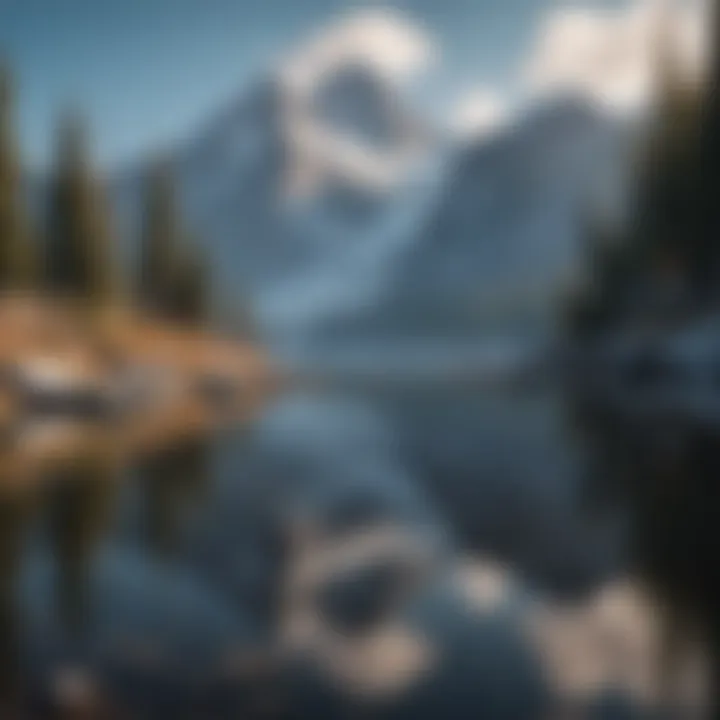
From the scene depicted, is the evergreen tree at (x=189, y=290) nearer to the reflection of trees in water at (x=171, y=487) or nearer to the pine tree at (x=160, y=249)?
the pine tree at (x=160, y=249)

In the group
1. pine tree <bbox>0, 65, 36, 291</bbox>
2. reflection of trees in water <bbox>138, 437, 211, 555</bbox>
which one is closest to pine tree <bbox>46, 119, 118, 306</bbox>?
pine tree <bbox>0, 65, 36, 291</bbox>

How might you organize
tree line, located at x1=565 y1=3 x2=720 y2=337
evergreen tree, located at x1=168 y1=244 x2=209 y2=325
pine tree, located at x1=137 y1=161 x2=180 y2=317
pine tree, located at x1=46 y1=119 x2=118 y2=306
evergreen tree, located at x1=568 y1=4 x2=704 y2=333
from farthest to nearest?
evergreen tree, located at x1=168 y1=244 x2=209 y2=325 < pine tree, located at x1=137 y1=161 x2=180 y2=317 < pine tree, located at x1=46 y1=119 x2=118 y2=306 < evergreen tree, located at x1=568 y1=4 x2=704 y2=333 < tree line, located at x1=565 y1=3 x2=720 y2=337

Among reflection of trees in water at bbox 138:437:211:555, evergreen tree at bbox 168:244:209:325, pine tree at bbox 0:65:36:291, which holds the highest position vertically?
evergreen tree at bbox 168:244:209:325

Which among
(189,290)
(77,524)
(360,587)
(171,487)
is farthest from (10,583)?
(189,290)

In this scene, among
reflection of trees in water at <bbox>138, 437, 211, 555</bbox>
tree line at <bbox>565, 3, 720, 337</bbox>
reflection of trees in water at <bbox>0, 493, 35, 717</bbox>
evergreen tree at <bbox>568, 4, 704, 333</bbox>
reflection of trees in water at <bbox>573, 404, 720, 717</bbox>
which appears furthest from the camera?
evergreen tree at <bbox>568, 4, 704, 333</bbox>

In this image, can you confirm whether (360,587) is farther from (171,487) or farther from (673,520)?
(171,487)

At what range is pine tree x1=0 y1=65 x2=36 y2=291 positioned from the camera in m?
37.6

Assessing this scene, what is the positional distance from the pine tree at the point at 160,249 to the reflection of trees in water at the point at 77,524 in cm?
4094

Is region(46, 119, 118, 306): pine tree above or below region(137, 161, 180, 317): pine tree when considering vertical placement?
below

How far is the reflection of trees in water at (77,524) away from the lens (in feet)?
22.5

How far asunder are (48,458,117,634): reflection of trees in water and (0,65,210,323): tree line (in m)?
27.1

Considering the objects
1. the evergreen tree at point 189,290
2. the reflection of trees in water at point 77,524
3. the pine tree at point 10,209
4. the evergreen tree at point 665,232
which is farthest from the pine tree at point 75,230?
the reflection of trees in water at point 77,524

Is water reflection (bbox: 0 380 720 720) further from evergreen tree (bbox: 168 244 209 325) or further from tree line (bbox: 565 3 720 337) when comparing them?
evergreen tree (bbox: 168 244 209 325)

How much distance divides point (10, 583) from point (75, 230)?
124 ft
